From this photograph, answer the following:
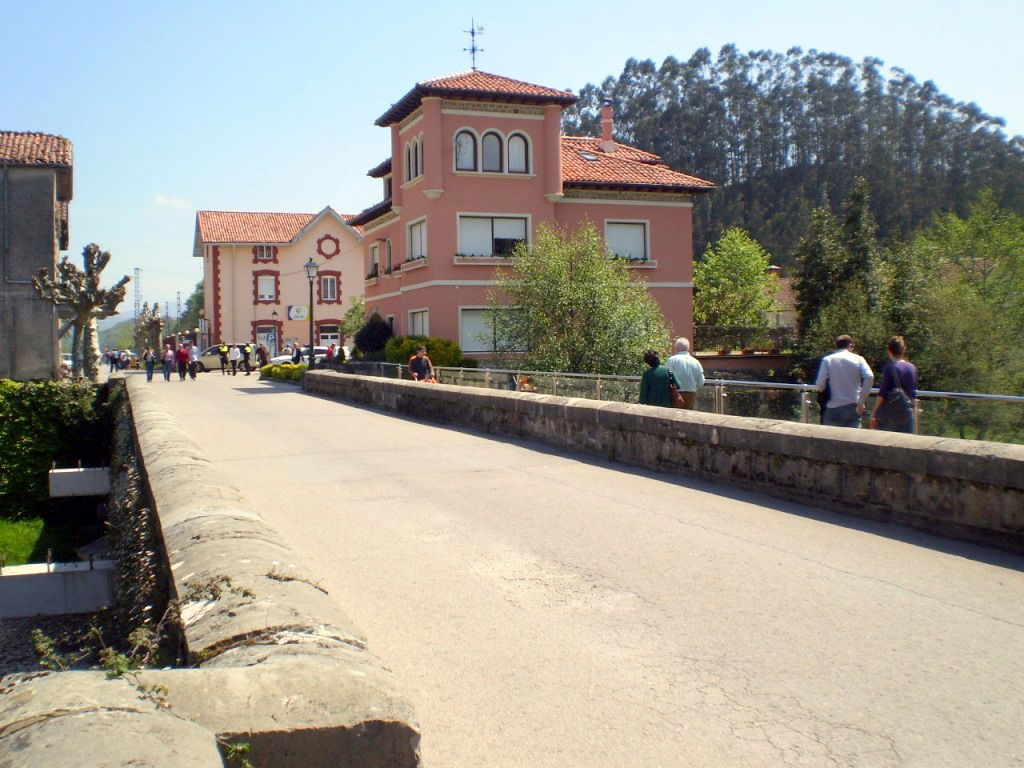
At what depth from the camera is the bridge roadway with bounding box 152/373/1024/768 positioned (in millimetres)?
3660

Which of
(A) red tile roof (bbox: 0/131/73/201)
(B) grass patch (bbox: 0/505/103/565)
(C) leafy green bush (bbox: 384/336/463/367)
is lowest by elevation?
(B) grass patch (bbox: 0/505/103/565)

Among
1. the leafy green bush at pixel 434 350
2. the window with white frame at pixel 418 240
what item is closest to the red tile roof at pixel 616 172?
the window with white frame at pixel 418 240

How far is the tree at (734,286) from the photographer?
68.2 m

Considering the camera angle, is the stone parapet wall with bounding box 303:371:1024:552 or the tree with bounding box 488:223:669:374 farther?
the tree with bounding box 488:223:669:374

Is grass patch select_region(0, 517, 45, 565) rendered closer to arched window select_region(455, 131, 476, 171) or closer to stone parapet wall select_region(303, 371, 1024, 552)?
stone parapet wall select_region(303, 371, 1024, 552)

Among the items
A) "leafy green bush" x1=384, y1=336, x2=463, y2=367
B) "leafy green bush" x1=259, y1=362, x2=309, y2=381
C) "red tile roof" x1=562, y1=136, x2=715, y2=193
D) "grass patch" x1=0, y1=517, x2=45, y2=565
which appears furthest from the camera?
"leafy green bush" x1=259, y1=362, x2=309, y2=381

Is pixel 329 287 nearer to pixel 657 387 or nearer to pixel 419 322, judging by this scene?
pixel 419 322

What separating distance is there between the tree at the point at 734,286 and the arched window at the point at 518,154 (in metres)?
34.4

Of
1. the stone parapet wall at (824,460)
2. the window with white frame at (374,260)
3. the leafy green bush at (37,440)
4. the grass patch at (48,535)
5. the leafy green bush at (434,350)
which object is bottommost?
the grass patch at (48,535)

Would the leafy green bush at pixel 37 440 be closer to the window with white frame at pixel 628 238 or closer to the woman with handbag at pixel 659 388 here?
the woman with handbag at pixel 659 388

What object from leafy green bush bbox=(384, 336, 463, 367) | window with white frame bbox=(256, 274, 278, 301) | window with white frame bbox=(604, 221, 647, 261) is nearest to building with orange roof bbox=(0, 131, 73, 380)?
leafy green bush bbox=(384, 336, 463, 367)

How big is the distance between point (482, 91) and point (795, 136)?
90522 mm

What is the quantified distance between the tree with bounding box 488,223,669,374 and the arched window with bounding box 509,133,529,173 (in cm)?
598

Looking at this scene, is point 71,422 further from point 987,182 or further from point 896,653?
point 987,182
